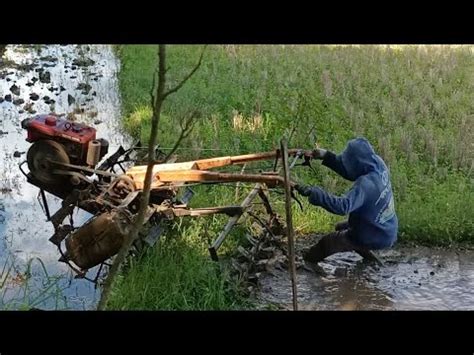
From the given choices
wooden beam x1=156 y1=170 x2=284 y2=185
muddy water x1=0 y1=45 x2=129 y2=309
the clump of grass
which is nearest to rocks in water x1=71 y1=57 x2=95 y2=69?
muddy water x1=0 y1=45 x2=129 y2=309

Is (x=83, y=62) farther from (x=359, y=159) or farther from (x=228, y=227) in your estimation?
(x=359, y=159)

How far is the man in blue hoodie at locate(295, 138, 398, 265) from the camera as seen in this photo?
2.87 metres

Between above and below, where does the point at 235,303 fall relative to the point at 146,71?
below

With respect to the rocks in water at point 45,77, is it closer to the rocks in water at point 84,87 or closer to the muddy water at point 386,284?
the rocks in water at point 84,87

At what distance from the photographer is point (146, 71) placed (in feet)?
13.4

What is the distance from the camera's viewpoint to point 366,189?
288 centimetres

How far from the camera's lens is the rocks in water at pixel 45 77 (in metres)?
3.93

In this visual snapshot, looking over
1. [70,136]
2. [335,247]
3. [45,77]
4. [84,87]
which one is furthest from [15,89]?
[335,247]

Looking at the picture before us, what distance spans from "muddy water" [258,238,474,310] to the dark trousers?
6 centimetres
